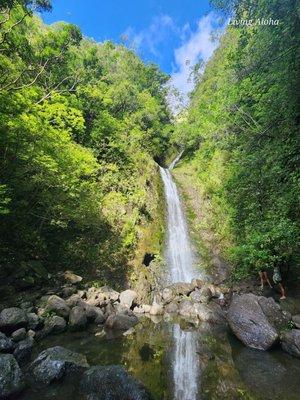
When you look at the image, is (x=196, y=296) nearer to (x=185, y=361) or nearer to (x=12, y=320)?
(x=185, y=361)

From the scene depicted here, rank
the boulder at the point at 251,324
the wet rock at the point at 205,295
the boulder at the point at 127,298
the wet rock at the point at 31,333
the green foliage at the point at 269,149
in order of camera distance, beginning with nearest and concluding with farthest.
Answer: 1. the wet rock at the point at 31,333
2. the boulder at the point at 251,324
3. the green foliage at the point at 269,149
4. the boulder at the point at 127,298
5. the wet rock at the point at 205,295

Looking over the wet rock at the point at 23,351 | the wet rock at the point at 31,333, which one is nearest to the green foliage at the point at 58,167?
the wet rock at the point at 31,333

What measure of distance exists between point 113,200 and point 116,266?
14.1 ft

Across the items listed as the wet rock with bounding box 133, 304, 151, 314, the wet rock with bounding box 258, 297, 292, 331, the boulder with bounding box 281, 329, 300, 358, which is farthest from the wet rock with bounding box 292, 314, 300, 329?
the wet rock with bounding box 133, 304, 151, 314

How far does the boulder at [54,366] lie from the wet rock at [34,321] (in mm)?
2549

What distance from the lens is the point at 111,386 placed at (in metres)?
5.94

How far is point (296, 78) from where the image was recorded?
1126 centimetres

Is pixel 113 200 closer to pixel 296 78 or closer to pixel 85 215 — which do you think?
pixel 85 215

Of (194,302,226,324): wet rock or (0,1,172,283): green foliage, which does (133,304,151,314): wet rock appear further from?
(0,1,172,283): green foliage

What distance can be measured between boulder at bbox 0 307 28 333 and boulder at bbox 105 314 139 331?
297cm

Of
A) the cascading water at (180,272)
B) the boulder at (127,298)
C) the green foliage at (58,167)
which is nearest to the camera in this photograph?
the cascading water at (180,272)

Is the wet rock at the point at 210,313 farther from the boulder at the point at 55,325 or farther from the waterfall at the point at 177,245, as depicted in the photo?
the boulder at the point at 55,325

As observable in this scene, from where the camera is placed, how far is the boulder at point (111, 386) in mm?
5758

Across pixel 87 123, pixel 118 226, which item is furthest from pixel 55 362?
pixel 87 123
